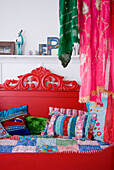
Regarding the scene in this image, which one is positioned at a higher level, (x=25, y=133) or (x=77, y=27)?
(x=77, y=27)

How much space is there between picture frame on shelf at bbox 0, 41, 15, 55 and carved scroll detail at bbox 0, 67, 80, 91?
421 millimetres

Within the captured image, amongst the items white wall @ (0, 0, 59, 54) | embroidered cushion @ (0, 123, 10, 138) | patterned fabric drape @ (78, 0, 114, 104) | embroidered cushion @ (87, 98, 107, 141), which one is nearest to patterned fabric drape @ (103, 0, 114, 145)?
patterned fabric drape @ (78, 0, 114, 104)

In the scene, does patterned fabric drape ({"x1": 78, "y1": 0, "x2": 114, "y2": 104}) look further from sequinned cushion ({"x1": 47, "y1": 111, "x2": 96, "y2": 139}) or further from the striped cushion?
the striped cushion

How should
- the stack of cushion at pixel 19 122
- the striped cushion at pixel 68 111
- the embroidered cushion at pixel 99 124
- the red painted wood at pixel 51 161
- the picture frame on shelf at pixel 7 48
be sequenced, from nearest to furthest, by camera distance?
the red painted wood at pixel 51 161, the embroidered cushion at pixel 99 124, the stack of cushion at pixel 19 122, the striped cushion at pixel 68 111, the picture frame on shelf at pixel 7 48

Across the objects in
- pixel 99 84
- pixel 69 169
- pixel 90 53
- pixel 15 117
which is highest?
pixel 90 53

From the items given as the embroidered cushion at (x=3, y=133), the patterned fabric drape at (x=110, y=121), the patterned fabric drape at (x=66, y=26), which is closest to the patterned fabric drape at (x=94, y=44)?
the patterned fabric drape at (x=66, y=26)

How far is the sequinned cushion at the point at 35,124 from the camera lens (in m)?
3.01

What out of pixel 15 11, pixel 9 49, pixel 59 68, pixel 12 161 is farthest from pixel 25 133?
pixel 15 11

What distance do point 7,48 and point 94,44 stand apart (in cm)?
214

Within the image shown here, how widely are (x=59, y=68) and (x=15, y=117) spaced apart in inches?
38.1

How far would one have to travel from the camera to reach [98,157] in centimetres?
216

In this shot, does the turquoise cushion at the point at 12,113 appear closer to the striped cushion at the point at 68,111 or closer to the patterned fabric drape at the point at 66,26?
the striped cushion at the point at 68,111

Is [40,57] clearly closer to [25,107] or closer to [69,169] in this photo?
[25,107]

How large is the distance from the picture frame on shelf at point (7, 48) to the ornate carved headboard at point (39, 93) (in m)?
0.42
